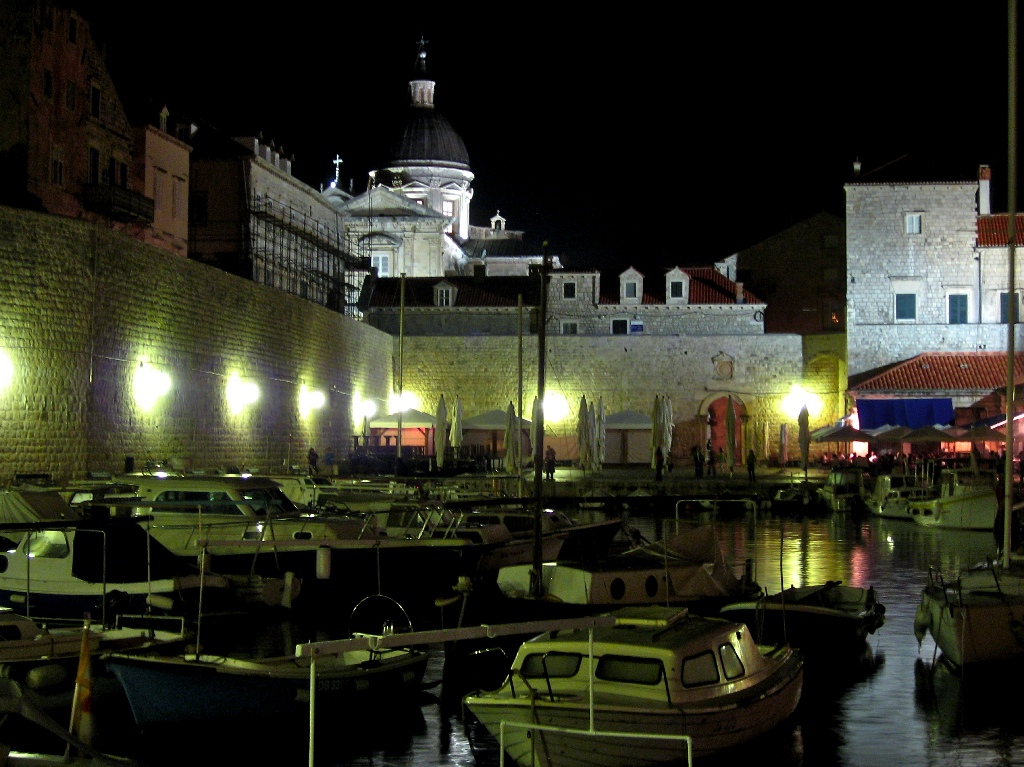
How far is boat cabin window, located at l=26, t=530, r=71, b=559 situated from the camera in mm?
12852

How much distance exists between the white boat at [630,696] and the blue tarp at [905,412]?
99.8ft

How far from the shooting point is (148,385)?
2430cm

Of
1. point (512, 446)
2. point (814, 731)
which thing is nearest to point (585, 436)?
point (512, 446)

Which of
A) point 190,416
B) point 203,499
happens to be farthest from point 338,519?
point 190,416

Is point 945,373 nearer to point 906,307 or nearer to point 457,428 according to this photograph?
point 906,307

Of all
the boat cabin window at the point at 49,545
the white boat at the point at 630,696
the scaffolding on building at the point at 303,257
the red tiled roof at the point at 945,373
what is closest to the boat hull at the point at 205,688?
the white boat at the point at 630,696

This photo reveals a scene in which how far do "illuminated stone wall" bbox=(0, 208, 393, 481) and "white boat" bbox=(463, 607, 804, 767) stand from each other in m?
13.6

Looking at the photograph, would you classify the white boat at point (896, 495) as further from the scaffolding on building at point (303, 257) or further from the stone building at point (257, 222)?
the stone building at point (257, 222)

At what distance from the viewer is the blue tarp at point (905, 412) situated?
126ft

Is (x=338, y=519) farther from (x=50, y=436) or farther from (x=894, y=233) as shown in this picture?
(x=894, y=233)

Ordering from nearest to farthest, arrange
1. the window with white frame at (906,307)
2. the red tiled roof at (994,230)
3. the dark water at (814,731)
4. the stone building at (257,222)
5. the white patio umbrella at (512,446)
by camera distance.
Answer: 1. the dark water at (814,731)
2. the white patio umbrella at (512,446)
3. the red tiled roof at (994,230)
4. the window with white frame at (906,307)
5. the stone building at (257,222)

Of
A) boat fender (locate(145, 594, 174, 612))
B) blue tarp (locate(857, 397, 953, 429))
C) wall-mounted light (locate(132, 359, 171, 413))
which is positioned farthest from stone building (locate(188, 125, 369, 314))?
boat fender (locate(145, 594, 174, 612))

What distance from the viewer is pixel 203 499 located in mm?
16922

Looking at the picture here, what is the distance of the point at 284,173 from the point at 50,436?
25467 mm
